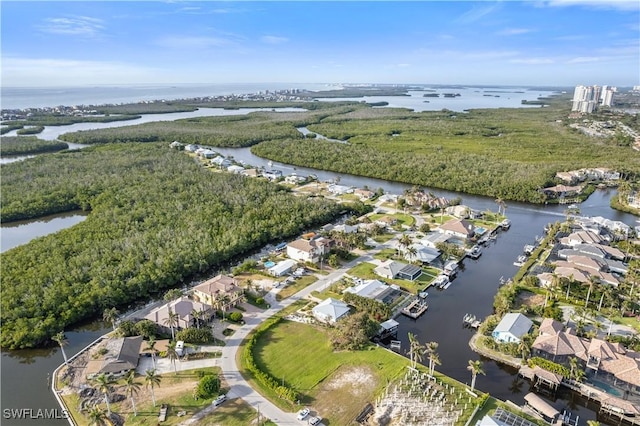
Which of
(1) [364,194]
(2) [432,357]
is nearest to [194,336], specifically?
(2) [432,357]

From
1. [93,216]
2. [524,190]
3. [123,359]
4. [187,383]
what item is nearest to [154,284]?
[123,359]

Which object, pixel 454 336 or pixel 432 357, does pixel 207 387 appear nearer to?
pixel 432 357

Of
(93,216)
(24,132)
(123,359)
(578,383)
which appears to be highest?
(24,132)

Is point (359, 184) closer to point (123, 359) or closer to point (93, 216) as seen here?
point (93, 216)

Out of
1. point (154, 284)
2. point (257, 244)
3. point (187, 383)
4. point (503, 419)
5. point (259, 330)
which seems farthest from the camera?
point (257, 244)

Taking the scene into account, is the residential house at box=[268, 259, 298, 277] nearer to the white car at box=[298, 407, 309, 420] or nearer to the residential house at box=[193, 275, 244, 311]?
the residential house at box=[193, 275, 244, 311]

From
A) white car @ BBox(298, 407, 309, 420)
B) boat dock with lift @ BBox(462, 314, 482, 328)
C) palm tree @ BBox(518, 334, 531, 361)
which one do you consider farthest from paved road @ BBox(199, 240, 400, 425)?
palm tree @ BBox(518, 334, 531, 361)
